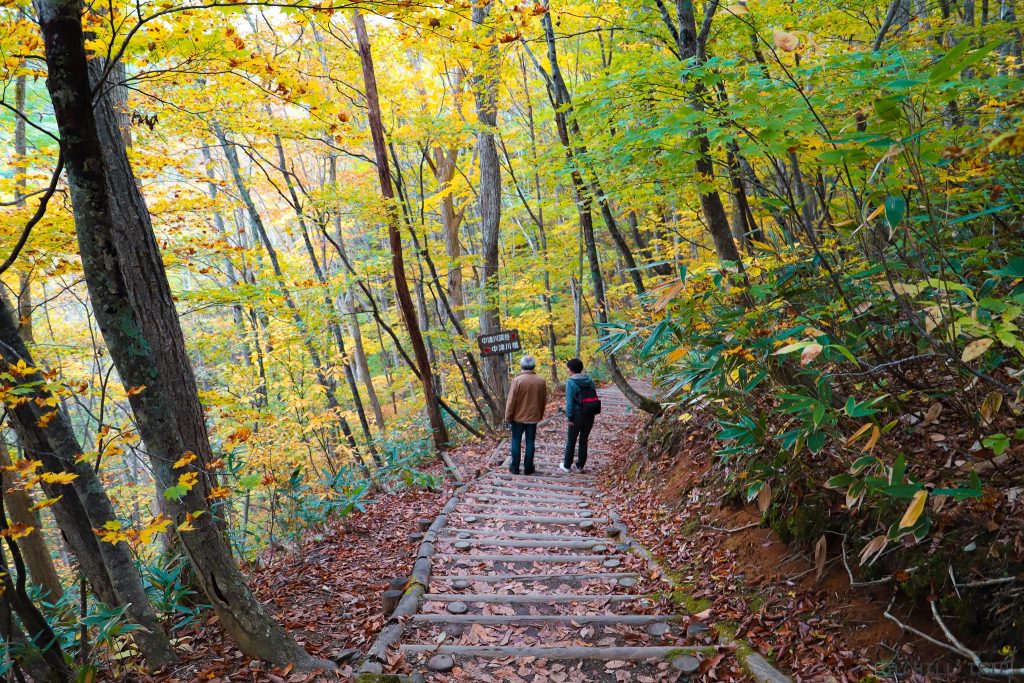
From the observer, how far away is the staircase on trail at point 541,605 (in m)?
3.08

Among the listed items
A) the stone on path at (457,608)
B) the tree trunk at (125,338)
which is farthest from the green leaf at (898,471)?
the tree trunk at (125,338)

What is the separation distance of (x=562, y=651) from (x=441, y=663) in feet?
2.33

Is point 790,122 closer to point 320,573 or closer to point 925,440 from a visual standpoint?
point 925,440

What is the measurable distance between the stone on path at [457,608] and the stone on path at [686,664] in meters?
1.45

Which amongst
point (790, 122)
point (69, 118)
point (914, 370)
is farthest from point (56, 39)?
point (914, 370)

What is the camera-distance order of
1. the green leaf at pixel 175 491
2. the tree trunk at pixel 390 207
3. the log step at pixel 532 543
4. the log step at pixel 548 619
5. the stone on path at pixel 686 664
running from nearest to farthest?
the green leaf at pixel 175 491, the stone on path at pixel 686 664, the log step at pixel 548 619, the log step at pixel 532 543, the tree trunk at pixel 390 207

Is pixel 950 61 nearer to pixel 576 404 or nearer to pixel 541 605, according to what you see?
pixel 541 605

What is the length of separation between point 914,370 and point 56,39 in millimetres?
5209

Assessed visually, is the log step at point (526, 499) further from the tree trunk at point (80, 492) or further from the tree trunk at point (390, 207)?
the tree trunk at point (80, 492)

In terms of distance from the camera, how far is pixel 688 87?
408 cm

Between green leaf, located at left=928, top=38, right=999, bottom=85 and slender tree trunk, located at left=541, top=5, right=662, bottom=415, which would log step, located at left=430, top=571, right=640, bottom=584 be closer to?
slender tree trunk, located at left=541, top=5, right=662, bottom=415

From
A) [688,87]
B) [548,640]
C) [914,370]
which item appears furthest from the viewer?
[688,87]

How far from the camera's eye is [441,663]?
3.07m

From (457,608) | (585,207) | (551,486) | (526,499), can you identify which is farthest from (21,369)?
(585,207)
